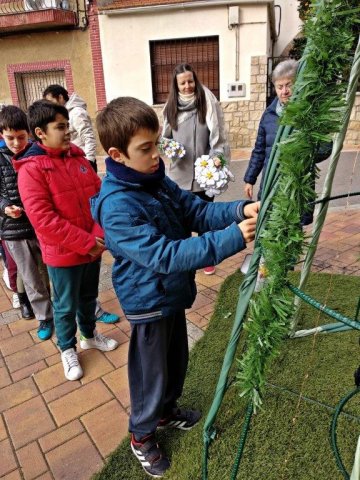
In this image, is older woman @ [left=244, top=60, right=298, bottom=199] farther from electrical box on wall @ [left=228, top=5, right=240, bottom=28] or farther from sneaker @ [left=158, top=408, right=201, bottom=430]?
electrical box on wall @ [left=228, top=5, right=240, bottom=28]

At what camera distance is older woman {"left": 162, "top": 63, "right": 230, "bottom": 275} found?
3236mm

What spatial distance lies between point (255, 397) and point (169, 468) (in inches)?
34.7

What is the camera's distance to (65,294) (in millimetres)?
2357

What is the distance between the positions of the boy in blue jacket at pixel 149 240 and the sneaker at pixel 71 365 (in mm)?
748

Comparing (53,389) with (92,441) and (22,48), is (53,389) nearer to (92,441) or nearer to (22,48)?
(92,441)

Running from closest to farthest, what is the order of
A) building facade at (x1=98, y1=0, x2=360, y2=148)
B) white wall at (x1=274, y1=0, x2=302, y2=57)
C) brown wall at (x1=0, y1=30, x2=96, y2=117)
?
building facade at (x1=98, y1=0, x2=360, y2=148), brown wall at (x1=0, y1=30, x2=96, y2=117), white wall at (x1=274, y1=0, x2=302, y2=57)

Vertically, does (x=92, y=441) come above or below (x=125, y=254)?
below

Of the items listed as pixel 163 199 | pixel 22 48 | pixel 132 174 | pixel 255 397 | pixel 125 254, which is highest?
pixel 22 48

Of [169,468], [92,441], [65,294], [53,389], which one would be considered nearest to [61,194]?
[65,294]

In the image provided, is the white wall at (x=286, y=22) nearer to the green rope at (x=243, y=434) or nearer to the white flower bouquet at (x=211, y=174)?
the white flower bouquet at (x=211, y=174)

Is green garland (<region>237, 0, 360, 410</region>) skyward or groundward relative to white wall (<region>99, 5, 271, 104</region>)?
groundward

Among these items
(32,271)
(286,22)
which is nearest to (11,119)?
(32,271)

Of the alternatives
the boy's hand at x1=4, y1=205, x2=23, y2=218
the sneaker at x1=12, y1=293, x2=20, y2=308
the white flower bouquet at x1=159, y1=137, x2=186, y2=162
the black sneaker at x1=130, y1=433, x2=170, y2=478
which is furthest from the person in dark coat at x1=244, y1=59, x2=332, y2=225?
the sneaker at x1=12, y1=293, x2=20, y2=308

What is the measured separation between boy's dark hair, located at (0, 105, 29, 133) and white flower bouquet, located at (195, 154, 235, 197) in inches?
50.3
